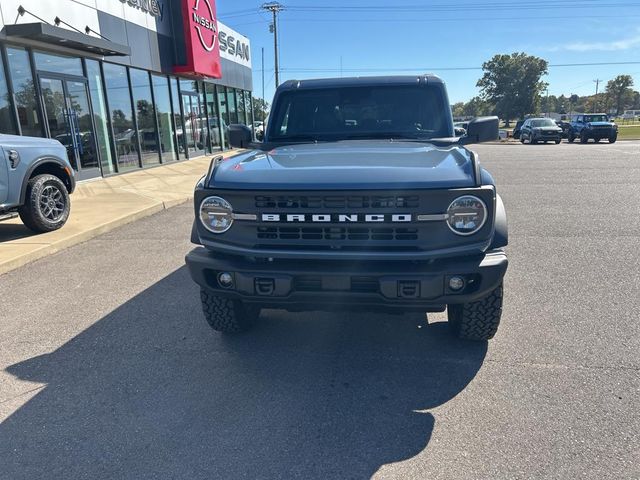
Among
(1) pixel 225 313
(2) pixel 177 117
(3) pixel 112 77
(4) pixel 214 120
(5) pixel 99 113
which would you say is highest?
(3) pixel 112 77

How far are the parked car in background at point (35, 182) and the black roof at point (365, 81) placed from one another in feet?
12.0

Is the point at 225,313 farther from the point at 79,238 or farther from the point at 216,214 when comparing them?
the point at 79,238

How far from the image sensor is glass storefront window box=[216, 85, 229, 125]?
20891mm

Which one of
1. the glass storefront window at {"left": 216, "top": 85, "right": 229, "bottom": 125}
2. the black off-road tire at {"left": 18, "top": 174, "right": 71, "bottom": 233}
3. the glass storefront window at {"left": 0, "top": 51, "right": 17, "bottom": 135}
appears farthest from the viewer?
the glass storefront window at {"left": 216, "top": 85, "right": 229, "bottom": 125}

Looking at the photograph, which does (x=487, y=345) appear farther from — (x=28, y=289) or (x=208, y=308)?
(x=28, y=289)

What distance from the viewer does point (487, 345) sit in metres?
3.33

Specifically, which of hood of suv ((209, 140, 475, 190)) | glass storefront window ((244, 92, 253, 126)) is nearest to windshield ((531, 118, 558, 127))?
glass storefront window ((244, 92, 253, 126))

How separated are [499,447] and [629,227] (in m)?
5.77

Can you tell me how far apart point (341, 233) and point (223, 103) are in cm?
2026

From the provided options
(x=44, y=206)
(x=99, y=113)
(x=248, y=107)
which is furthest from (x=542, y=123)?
(x=44, y=206)

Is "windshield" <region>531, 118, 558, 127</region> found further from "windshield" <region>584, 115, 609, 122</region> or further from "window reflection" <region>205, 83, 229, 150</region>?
"window reflection" <region>205, 83, 229, 150</region>

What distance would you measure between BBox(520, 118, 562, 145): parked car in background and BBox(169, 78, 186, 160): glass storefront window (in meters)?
23.2

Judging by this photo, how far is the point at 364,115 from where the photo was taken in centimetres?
415

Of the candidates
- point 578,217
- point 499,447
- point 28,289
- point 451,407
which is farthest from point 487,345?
point 578,217
